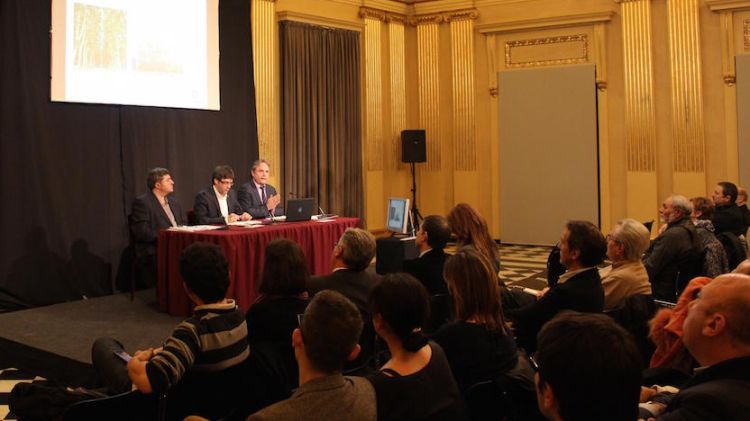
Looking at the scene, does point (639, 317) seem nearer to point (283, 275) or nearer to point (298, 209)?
point (283, 275)

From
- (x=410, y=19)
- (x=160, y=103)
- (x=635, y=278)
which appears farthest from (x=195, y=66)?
(x=635, y=278)

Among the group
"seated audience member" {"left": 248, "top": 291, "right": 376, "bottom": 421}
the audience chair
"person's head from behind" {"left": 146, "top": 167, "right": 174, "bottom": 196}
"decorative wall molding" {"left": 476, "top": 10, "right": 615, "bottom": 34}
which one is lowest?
the audience chair

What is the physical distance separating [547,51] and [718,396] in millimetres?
8637

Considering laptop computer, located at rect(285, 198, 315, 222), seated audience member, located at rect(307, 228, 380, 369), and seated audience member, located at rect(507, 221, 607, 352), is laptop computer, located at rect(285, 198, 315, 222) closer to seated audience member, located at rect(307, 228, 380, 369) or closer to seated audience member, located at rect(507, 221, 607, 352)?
seated audience member, located at rect(307, 228, 380, 369)

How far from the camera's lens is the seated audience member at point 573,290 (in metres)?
2.96

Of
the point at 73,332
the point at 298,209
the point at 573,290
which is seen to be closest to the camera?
the point at 573,290

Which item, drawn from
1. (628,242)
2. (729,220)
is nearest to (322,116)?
(729,220)

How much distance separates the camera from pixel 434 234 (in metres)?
3.81

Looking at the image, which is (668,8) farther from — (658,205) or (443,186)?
(443,186)

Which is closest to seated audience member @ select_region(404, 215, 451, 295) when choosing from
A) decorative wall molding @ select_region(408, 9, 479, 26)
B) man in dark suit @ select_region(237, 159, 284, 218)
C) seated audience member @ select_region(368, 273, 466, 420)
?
seated audience member @ select_region(368, 273, 466, 420)

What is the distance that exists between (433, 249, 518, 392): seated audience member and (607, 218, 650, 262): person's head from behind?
3.79 ft

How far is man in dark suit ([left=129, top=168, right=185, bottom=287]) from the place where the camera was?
19.5ft

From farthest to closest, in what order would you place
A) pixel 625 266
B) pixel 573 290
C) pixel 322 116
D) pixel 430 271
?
pixel 322 116, pixel 430 271, pixel 625 266, pixel 573 290

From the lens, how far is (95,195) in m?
6.64
